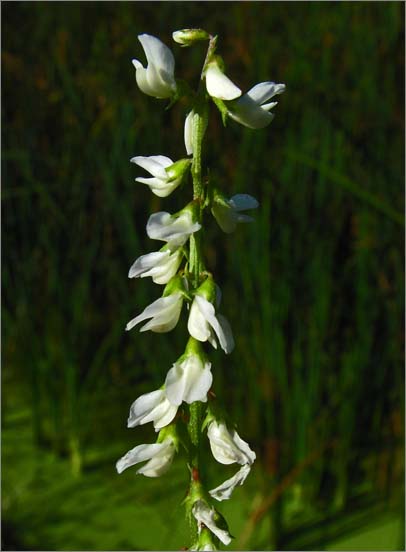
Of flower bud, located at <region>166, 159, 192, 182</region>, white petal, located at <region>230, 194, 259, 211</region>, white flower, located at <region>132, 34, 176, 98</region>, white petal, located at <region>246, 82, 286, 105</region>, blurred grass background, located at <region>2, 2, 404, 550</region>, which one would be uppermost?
white flower, located at <region>132, 34, 176, 98</region>

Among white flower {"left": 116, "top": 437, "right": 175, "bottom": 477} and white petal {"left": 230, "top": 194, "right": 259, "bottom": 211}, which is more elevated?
white petal {"left": 230, "top": 194, "right": 259, "bottom": 211}

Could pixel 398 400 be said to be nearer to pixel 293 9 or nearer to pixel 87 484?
pixel 87 484

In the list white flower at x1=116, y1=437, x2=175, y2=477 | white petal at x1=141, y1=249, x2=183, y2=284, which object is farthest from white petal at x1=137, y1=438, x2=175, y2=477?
white petal at x1=141, y1=249, x2=183, y2=284

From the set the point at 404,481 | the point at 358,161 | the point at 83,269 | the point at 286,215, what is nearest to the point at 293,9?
the point at 358,161

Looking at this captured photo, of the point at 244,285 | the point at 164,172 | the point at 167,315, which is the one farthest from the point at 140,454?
the point at 244,285

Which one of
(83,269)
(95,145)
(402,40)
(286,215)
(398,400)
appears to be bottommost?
(398,400)

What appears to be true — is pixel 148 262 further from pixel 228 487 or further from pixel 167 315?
pixel 228 487

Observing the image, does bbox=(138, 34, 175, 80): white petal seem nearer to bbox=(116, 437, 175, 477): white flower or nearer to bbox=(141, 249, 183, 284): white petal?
bbox=(141, 249, 183, 284): white petal
